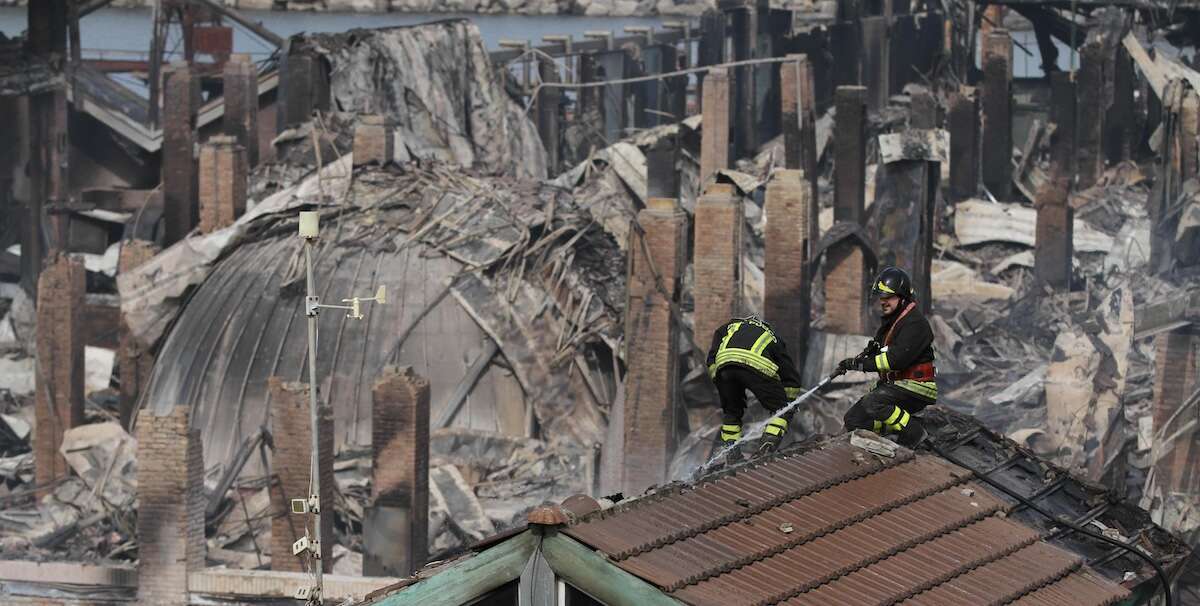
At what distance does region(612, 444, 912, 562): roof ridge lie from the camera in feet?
32.6

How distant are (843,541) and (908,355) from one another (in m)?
2.34

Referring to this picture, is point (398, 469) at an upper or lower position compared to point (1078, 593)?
lower

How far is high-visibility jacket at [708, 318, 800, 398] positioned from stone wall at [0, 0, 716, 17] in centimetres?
6645

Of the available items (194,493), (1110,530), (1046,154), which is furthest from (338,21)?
(1110,530)

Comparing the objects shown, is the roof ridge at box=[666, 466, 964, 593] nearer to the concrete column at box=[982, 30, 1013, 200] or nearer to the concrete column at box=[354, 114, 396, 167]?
the concrete column at box=[354, 114, 396, 167]

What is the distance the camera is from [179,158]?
3719cm

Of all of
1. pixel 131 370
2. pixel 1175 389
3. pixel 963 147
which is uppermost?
Result: pixel 963 147

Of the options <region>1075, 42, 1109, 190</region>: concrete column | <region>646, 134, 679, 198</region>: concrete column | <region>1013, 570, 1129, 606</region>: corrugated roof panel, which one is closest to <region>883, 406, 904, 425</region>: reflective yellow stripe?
<region>1013, 570, 1129, 606</region>: corrugated roof panel

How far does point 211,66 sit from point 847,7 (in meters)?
15.1

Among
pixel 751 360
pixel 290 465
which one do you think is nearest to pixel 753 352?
pixel 751 360

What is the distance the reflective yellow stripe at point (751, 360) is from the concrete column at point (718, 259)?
1138 centimetres

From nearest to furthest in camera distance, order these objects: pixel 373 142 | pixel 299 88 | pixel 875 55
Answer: pixel 373 142
pixel 299 88
pixel 875 55

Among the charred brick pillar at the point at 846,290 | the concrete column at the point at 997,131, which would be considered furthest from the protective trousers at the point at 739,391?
the concrete column at the point at 997,131

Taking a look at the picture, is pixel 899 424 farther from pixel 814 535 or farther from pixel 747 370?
pixel 814 535
